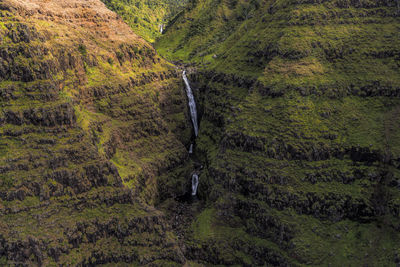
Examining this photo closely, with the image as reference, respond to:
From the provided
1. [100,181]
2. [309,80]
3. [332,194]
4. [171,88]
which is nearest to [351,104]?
[309,80]

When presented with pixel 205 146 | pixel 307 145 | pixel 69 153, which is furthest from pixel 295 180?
pixel 69 153

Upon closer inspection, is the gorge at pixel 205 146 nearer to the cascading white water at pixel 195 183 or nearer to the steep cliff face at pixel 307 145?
the steep cliff face at pixel 307 145

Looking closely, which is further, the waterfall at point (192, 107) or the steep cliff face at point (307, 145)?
the waterfall at point (192, 107)

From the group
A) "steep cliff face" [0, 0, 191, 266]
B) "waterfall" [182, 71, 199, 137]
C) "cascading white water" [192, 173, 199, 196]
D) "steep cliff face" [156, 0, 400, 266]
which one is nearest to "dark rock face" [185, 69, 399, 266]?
"steep cliff face" [156, 0, 400, 266]

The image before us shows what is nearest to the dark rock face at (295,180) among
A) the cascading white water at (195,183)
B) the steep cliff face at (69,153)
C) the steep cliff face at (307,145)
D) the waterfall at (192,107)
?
the steep cliff face at (307,145)

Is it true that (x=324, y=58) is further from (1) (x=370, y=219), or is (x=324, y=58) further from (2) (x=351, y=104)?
(1) (x=370, y=219)

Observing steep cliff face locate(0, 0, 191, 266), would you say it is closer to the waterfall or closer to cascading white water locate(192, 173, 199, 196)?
A: cascading white water locate(192, 173, 199, 196)
